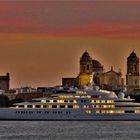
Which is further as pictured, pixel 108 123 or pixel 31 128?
pixel 108 123

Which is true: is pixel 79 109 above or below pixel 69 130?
above

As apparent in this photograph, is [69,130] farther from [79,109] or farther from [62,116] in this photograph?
[79,109]

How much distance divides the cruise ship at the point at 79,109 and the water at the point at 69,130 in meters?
3.02

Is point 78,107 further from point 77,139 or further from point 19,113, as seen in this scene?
point 77,139

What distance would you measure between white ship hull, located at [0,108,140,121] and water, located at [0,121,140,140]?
92.3 inches

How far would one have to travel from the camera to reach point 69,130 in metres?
143

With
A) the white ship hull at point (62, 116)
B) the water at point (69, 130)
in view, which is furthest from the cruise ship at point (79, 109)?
the water at point (69, 130)

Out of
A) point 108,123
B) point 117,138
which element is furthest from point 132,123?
point 117,138

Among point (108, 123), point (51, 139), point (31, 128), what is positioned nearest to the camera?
point (51, 139)

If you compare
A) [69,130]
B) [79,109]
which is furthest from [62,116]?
[69,130]

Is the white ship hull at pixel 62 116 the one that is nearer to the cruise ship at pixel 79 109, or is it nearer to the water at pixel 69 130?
the cruise ship at pixel 79 109

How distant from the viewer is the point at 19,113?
172625 mm

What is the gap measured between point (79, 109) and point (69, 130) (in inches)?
1110

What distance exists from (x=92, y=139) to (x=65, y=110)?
4524cm
